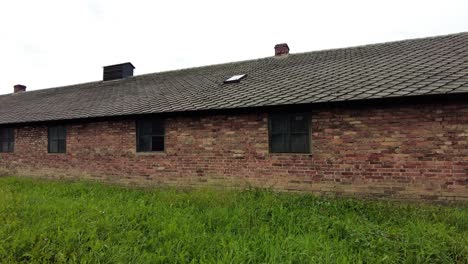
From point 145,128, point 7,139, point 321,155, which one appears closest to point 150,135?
point 145,128

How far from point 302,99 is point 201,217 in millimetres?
3863

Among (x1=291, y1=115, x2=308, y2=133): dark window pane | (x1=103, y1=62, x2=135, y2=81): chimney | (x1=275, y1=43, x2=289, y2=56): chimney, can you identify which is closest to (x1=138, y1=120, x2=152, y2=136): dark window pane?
(x1=291, y1=115, x2=308, y2=133): dark window pane

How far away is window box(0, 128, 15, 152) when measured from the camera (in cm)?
1139

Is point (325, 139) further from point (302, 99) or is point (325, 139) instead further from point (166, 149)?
point (166, 149)

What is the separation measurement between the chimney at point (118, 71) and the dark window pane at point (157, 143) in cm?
883

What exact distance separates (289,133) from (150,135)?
181 inches

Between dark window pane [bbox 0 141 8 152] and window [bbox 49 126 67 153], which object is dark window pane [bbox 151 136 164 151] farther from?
dark window pane [bbox 0 141 8 152]

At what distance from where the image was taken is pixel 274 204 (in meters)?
5.82

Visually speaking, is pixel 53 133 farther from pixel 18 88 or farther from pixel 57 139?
pixel 18 88

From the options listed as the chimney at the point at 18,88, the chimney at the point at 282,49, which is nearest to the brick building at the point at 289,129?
the chimney at the point at 282,49

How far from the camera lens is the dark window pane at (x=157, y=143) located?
8.57 meters

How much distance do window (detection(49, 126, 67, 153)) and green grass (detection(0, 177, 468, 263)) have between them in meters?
4.19

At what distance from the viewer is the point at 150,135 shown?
8.76 meters

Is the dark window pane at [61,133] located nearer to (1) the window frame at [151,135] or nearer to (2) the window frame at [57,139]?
(2) the window frame at [57,139]
